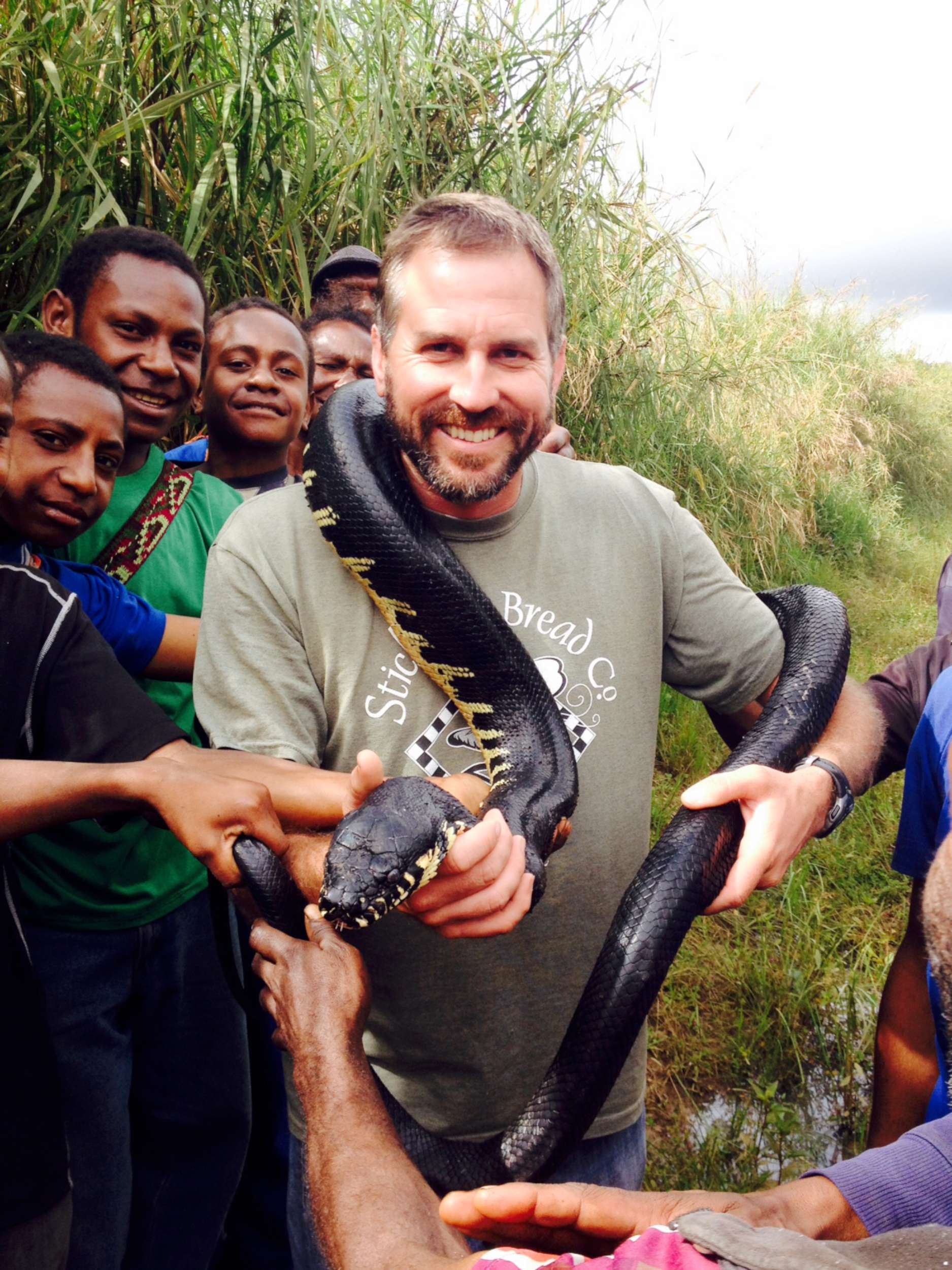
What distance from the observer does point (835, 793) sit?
2316mm

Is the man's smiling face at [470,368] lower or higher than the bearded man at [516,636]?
higher

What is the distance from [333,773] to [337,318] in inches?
116

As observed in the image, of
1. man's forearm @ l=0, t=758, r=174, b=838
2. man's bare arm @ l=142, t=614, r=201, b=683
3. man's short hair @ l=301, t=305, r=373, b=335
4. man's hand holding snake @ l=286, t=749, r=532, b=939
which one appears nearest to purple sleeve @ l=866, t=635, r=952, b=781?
man's hand holding snake @ l=286, t=749, r=532, b=939

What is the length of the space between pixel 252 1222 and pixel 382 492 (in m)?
2.89

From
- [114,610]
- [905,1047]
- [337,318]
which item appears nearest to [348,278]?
[337,318]

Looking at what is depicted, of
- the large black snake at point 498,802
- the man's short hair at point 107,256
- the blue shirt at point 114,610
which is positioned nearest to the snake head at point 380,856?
the large black snake at point 498,802

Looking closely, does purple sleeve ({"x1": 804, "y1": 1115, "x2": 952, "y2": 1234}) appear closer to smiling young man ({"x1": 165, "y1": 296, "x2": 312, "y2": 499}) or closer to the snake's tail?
the snake's tail

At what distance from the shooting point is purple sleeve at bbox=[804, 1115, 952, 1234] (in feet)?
4.73

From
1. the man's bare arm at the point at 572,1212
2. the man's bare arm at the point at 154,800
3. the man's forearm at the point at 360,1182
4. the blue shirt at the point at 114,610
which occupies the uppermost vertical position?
the blue shirt at the point at 114,610

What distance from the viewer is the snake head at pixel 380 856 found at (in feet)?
6.01

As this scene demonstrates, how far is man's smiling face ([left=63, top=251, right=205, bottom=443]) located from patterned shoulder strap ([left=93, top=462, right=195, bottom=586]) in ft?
0.57

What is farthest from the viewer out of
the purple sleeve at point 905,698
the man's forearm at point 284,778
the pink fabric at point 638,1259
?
the purple sleeve at point 905,698

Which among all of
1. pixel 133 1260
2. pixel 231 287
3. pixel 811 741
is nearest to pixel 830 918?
pixel 811 741

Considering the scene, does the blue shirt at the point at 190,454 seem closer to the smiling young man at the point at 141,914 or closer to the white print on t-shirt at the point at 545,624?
the smiling young man at the point at 141,914
